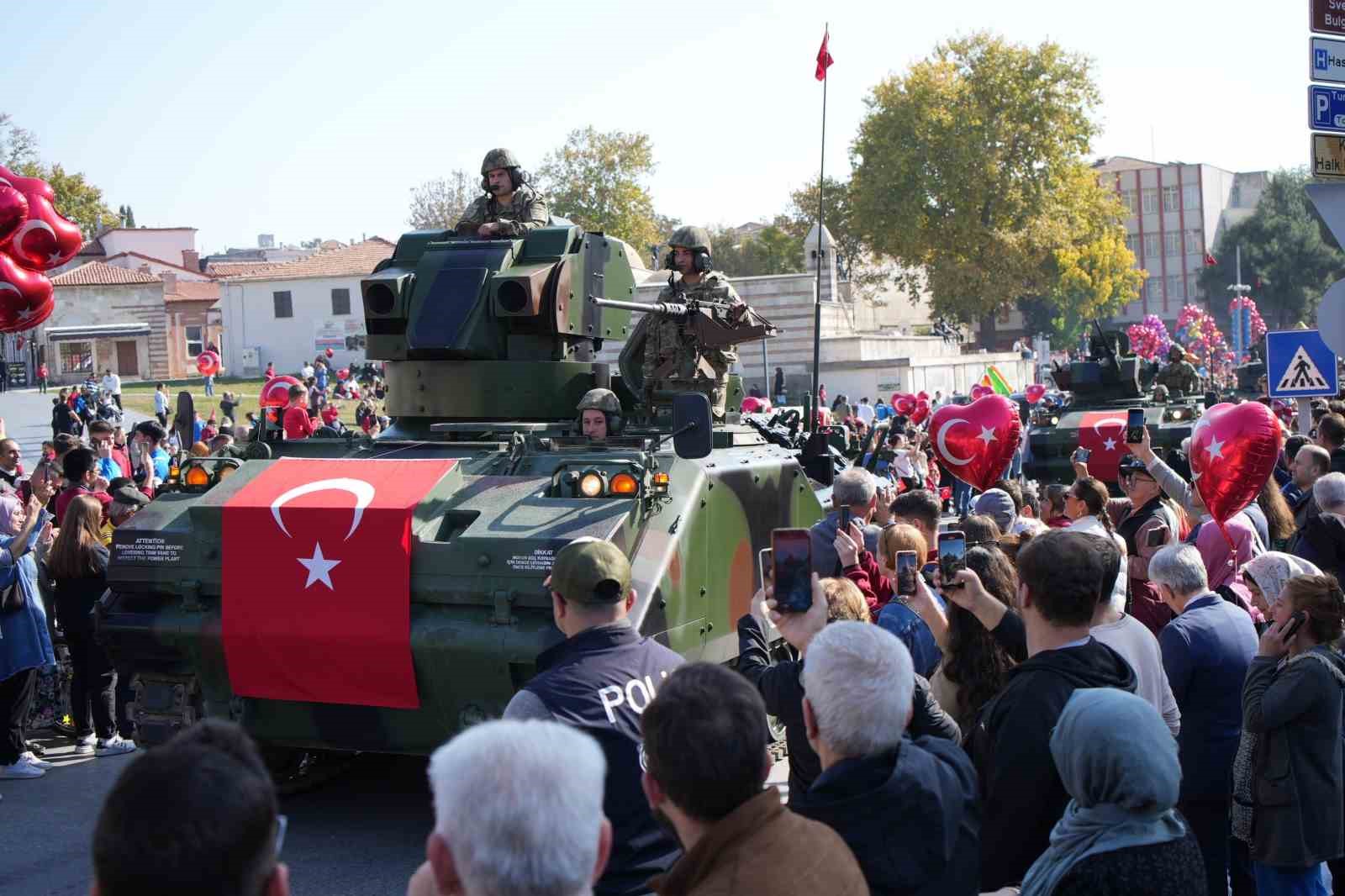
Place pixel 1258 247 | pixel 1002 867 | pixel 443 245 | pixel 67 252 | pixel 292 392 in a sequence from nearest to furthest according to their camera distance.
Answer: pixel 1002 867 → pixel 67 252 → pixel 443 245 → pixel 292 392 → pixel 1258 247

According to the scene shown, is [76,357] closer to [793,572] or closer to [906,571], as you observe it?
[906,571]

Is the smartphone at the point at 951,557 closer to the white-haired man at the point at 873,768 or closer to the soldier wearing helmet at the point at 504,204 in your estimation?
the white-haired man at the point at 873,768

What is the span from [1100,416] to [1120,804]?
15.7 m

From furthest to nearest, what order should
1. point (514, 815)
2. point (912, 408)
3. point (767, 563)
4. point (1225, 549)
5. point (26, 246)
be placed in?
point (912, 408)
point (26, 246)
point (1225, 549)
point (767, 563)
point (514, 815)

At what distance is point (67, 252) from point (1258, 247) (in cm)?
8277

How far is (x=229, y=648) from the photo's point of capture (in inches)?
305

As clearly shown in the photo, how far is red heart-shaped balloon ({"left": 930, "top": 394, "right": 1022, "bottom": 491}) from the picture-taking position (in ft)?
35.4

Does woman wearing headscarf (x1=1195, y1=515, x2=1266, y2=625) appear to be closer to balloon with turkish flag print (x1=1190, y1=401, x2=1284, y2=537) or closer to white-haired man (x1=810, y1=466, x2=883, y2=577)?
balloon with turkish flag print (x1=1190, y1=401, x2=1284, y2=537)

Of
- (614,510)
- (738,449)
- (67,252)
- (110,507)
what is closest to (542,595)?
(614,510)

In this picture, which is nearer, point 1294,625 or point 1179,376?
point 1294,625

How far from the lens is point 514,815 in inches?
104

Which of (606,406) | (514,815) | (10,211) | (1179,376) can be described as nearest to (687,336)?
(606,406)

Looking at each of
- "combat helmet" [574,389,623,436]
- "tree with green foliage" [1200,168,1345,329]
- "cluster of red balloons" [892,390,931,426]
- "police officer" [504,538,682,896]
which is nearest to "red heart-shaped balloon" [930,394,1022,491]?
"combat helmet" [574,389,623,436]

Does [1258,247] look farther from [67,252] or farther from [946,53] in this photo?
[67,252]
